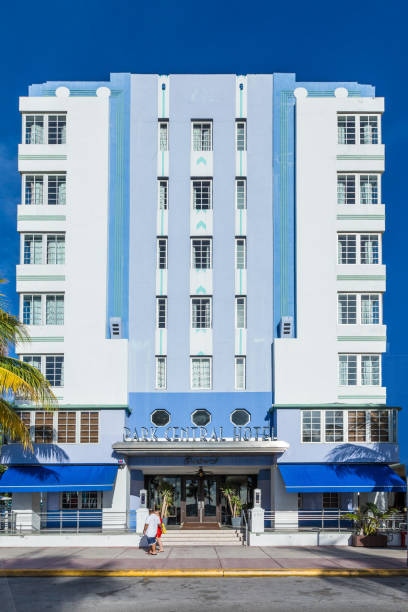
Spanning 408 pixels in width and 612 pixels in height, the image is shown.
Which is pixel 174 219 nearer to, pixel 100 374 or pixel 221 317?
pixel 221 317

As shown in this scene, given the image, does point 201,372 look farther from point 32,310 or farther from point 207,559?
point 207,559

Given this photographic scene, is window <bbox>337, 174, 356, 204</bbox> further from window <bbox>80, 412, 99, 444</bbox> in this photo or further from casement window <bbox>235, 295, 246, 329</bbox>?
window <bbox>80, 412, 99, 444</bbox>

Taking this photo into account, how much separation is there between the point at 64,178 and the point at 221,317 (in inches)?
443

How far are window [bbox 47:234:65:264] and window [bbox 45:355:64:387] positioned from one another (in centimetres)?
509

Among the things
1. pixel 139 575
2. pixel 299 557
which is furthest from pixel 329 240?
pixel 139 575

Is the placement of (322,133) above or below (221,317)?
above

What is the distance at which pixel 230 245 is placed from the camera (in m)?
41.9

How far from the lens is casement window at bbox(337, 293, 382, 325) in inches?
1615

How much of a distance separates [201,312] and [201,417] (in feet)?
18.2

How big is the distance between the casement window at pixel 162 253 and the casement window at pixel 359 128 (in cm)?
1102

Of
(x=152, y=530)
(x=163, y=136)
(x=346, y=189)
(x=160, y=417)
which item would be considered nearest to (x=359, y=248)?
(x=346, y=189)

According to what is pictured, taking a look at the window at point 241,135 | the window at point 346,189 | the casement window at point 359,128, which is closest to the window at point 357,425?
the window at point 346,189

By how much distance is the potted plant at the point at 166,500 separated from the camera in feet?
131

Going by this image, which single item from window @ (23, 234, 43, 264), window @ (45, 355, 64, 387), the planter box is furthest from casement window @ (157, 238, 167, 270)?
the planter box
